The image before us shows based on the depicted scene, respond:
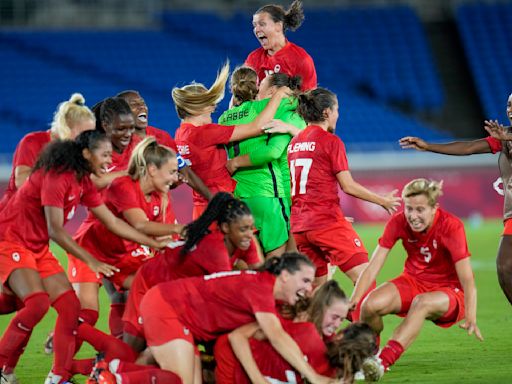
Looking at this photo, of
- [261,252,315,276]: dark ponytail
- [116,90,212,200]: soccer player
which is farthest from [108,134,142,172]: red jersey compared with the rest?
[261,252,315,276]: dark ponytail

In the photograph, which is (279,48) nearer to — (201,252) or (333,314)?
(201,252)

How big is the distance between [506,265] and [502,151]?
40.6 inches

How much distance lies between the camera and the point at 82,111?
23.2 ft

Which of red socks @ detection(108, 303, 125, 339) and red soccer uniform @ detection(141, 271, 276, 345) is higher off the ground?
red soccer uniform @ detection(141, 271, 276, 345)

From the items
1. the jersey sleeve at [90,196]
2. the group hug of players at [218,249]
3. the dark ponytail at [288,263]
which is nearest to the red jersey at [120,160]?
the group hug of players at [218,249]

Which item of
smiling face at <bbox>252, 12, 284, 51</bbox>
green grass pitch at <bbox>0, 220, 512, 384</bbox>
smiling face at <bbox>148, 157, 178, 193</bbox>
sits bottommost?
green grass pitch at <bbox>0, 220, 512, 384</bbox>

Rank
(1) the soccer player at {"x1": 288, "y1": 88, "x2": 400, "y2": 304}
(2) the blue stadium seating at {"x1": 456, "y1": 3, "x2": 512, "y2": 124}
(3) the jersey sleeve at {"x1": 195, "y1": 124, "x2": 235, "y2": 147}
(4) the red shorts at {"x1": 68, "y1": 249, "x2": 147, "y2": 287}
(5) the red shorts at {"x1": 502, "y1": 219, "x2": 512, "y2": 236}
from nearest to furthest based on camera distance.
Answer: (4) the red shorts at {"x1": 68, "y1": 249, "x2": 147, "y2": 287} < (3) the jersey sleeve at {"x1": 195, "y1": 124, "x2": 235, "y2": 147} < (1) the soccer player at {"x1": 288, "y1": 88, "x2": 400, "y2": 304} < (5) the red shorts at {"x1": 502, "y1": 219, "x2": 512, "y2": 236} < (2) the blue stadium seating at {"x1": 456, "y1": 3, "x2": 512, "y2": 124}

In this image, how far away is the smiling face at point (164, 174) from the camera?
705cm

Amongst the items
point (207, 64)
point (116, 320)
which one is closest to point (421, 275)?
point (116, 320)

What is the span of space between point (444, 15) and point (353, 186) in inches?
910

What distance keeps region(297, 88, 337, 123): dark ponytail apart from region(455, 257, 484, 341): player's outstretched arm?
1.96 metres

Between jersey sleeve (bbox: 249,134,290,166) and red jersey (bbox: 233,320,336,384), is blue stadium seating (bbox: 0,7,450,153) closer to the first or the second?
jersey sleeve (bbox: 249,134,290,166)

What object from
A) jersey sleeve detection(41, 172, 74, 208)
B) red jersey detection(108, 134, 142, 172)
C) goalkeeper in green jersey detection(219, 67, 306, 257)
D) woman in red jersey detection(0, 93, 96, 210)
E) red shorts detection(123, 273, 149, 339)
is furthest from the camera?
goalkeeper in green jersey detection(219, 67, 306, 257)

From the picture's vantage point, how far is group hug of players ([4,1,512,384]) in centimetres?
630
